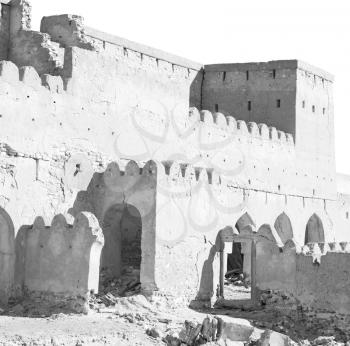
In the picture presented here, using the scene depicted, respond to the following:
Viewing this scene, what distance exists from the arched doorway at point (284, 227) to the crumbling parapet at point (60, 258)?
1049cm

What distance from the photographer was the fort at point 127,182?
18.8 meters

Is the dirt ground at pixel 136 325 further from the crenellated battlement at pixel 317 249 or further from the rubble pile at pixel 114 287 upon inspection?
the crenellated battlement at pixel 317 249

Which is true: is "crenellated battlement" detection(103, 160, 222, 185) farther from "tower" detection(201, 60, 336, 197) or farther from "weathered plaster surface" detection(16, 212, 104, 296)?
"tower" detection(201, 60, 336, 197)

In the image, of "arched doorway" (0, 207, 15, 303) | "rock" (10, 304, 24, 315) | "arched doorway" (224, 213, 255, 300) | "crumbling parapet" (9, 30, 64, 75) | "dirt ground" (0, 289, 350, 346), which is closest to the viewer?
"dirt ground" (0, 289, 350, 346)

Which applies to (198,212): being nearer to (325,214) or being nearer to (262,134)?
(262,134)

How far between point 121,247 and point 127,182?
2.39 m

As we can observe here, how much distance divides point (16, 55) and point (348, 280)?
977 centimetres

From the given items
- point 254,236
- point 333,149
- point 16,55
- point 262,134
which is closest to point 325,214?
point 333,149

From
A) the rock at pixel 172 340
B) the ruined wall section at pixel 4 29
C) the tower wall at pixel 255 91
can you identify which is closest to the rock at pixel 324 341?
the rock at pixel 172 340

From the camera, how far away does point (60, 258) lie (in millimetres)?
18375

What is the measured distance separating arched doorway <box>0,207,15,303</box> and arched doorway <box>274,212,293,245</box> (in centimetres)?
1091

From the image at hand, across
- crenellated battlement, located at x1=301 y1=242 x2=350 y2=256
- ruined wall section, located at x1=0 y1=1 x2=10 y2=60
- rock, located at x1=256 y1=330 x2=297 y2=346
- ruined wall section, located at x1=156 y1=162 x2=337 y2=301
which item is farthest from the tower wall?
rock, located at x1=256 y1=330 x2=297 y2=346

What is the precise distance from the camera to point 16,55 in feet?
74.1

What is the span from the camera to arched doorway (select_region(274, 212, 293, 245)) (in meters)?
27.5
